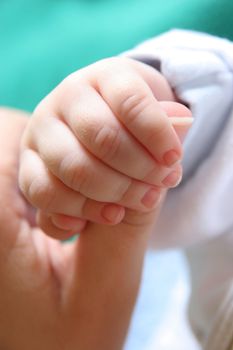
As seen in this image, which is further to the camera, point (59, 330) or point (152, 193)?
point (59, 330)

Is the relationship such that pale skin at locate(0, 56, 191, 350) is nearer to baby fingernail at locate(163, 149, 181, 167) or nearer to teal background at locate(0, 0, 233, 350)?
baby fingernail at locate(163, 149, 181, 167)

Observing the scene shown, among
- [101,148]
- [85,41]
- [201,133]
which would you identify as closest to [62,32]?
[85,41]

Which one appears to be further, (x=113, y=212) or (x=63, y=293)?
(x=63, y=293)

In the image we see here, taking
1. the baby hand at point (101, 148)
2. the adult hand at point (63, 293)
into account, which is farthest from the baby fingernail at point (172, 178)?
the adult hand at point (63, 293)

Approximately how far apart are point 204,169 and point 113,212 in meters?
0.15

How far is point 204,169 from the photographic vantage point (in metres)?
0.48

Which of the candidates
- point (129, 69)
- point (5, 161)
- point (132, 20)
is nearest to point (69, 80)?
point (129, 69)

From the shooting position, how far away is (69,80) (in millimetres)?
376

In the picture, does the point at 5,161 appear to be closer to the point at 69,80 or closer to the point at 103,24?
the point at 69,80

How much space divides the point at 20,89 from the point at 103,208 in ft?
1.40

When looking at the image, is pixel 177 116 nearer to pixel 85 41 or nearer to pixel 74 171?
pixel 74 171

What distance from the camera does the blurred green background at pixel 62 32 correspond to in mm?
646

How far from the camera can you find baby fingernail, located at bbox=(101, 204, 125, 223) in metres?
0.37

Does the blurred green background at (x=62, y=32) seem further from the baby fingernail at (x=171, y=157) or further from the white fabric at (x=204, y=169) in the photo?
the baby fingernail at (x=171, y=157)
